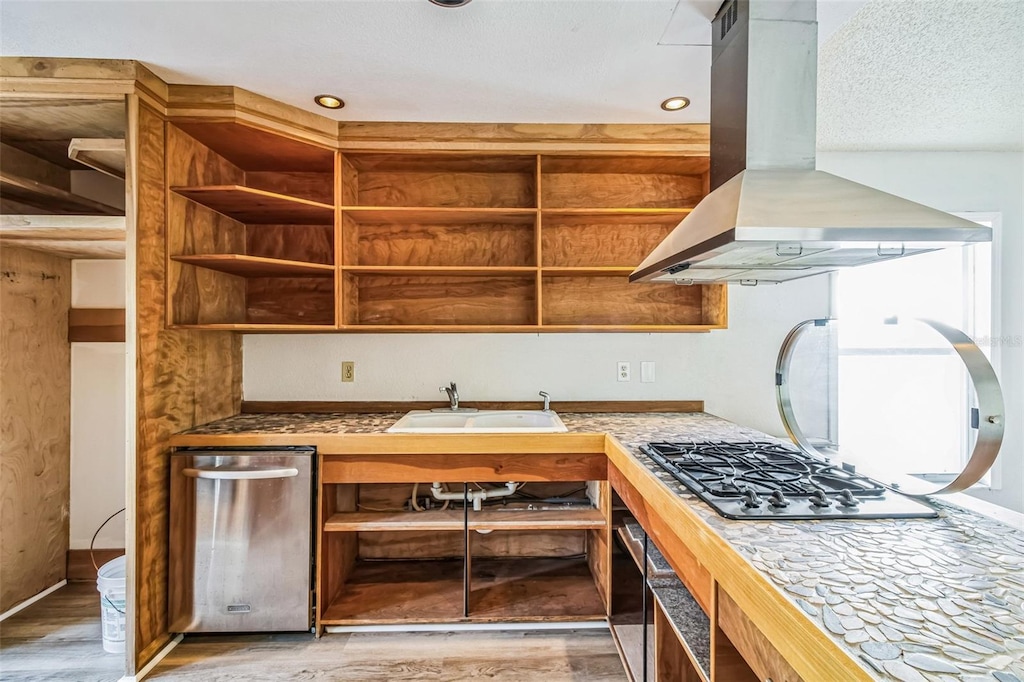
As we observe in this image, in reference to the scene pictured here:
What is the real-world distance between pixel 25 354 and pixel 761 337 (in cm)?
372

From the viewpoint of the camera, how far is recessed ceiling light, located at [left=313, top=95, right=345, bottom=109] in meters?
2.04

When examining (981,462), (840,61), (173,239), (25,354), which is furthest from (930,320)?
(25,354)

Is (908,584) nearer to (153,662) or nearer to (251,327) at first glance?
(251,327)

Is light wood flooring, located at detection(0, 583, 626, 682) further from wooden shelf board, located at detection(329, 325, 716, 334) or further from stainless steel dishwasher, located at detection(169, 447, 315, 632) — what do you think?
wooden shelf board, located at detection(329, 325, 716, 334)

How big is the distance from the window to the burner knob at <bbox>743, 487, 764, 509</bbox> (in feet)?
4.23

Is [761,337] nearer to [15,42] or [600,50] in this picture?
[600,50]

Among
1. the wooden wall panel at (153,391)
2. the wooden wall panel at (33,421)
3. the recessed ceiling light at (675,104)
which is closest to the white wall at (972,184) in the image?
the recessed ceiling light at (675,104)

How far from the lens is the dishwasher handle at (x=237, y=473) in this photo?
191 centimetres

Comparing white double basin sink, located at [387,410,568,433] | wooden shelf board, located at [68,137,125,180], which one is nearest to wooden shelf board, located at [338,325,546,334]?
Answer: white double basin sink, located at [387,410,568,433]

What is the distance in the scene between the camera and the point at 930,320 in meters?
1.10

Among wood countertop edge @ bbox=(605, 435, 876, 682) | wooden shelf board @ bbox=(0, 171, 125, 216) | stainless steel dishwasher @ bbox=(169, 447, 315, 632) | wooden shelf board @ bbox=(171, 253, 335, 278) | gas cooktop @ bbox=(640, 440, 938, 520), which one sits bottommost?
stainless steel dishwasher @ bbox=(169, 447, 315, 632)

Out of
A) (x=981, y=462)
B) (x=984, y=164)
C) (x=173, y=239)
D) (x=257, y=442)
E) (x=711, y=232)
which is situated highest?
(x=984, y=164)

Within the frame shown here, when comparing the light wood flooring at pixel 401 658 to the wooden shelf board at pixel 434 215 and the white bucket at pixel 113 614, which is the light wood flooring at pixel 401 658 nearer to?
the white bucket at pixel 113 614

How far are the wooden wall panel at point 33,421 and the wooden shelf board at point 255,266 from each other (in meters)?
0.86
